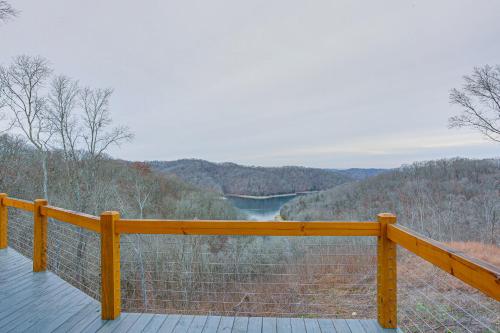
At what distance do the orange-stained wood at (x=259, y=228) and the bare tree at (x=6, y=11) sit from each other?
4.59 meters

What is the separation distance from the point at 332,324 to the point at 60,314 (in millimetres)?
2284

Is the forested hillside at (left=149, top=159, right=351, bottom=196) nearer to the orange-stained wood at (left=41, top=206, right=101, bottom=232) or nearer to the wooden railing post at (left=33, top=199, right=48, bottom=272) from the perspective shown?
the wooden railing post at (left=33, top=199, right=48, bottom=272)

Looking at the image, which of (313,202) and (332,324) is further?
(313,202)

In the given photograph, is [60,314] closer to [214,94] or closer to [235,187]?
[214,94]

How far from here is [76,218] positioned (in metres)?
2.92

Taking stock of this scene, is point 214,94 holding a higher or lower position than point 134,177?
higher

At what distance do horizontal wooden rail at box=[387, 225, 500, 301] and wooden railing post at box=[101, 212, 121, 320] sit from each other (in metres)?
2.18

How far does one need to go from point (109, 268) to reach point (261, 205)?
136 ft

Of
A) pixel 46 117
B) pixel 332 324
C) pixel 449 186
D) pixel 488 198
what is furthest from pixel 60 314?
pixel 449 186

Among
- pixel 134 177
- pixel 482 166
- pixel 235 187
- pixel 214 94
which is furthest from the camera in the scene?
pixel 235 187

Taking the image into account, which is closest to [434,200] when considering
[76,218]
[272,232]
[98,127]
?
[98,127]

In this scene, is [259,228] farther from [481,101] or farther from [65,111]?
[65,111]

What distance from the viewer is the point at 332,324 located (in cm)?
242

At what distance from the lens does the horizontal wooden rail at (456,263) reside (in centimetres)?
124
